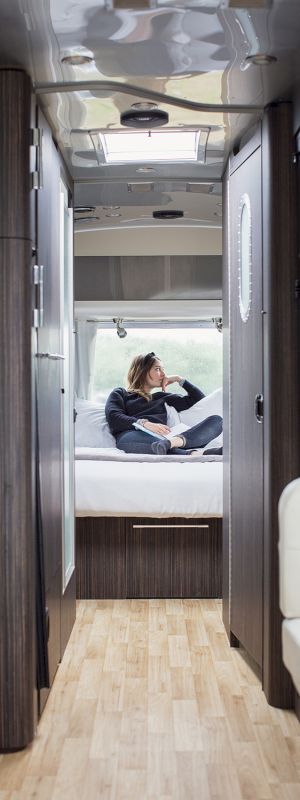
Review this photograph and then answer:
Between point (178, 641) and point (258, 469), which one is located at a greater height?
point (258, 469)

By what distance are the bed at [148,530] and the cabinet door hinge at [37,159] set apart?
2059 mm

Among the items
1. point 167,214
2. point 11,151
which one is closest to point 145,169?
point 167,214

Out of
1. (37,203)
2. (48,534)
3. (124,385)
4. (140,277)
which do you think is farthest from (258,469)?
(124,385)

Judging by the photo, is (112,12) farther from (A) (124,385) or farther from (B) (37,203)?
(A) (124,385)

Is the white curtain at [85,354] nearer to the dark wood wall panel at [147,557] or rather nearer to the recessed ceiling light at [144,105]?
the dark wood wall panel at [147,557]

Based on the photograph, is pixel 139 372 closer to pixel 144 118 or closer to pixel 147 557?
pixel 147 557

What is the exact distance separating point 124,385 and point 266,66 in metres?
3.67

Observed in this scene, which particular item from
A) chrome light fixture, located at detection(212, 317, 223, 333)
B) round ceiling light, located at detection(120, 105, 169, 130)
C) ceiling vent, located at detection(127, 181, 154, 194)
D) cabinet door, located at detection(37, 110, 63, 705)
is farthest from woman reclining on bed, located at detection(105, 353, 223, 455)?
round ceiling light, located at detection(120, 105, 169, 130)

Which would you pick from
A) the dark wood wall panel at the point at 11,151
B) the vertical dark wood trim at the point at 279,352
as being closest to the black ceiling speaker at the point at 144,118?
the vertical dark wood trim at the point at 279,352

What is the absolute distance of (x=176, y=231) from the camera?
5805 mm

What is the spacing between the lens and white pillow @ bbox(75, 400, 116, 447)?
18.4 ft

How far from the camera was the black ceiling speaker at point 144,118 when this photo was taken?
3.47 metres

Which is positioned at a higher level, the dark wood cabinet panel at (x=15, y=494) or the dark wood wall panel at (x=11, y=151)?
the dark wood wall panel at (x=11, y=151)

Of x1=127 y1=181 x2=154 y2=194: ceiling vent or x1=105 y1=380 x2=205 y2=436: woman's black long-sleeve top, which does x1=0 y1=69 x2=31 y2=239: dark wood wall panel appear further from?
x1=105 y1=380 x2=205 y2=436: woman's black long-sleeve top
